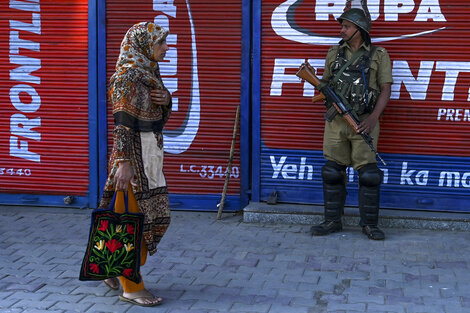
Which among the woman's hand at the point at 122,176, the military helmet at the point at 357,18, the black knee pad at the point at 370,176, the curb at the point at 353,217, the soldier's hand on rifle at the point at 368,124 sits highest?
the military helmet at the point at 357,18

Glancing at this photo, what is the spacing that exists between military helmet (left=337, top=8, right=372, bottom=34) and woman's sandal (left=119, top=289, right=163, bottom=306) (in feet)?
10.4

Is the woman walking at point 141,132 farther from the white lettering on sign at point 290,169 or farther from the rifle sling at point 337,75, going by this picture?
the white lettering on sign at point 290,169

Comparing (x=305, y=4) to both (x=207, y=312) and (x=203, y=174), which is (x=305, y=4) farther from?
(x=207, y=312)

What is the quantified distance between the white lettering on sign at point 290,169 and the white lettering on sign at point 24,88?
2648mm

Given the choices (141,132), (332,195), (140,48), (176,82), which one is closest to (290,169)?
(332,195)

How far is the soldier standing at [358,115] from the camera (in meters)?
6.93

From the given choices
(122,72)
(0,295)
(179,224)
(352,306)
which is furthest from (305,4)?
(0,295)

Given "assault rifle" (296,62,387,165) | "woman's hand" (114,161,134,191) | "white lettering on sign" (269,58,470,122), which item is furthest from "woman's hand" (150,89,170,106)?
"white lettering on sign" (269,58,470,122)

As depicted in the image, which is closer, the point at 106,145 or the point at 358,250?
the point at 358,250

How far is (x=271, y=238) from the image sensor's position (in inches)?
280

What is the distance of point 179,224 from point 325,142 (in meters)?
1.71

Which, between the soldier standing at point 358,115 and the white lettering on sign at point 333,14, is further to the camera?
the white lettering on sign at point 333,14

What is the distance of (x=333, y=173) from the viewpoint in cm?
710

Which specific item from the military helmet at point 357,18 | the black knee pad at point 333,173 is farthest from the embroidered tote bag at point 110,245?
the military helmet at point 357,18
